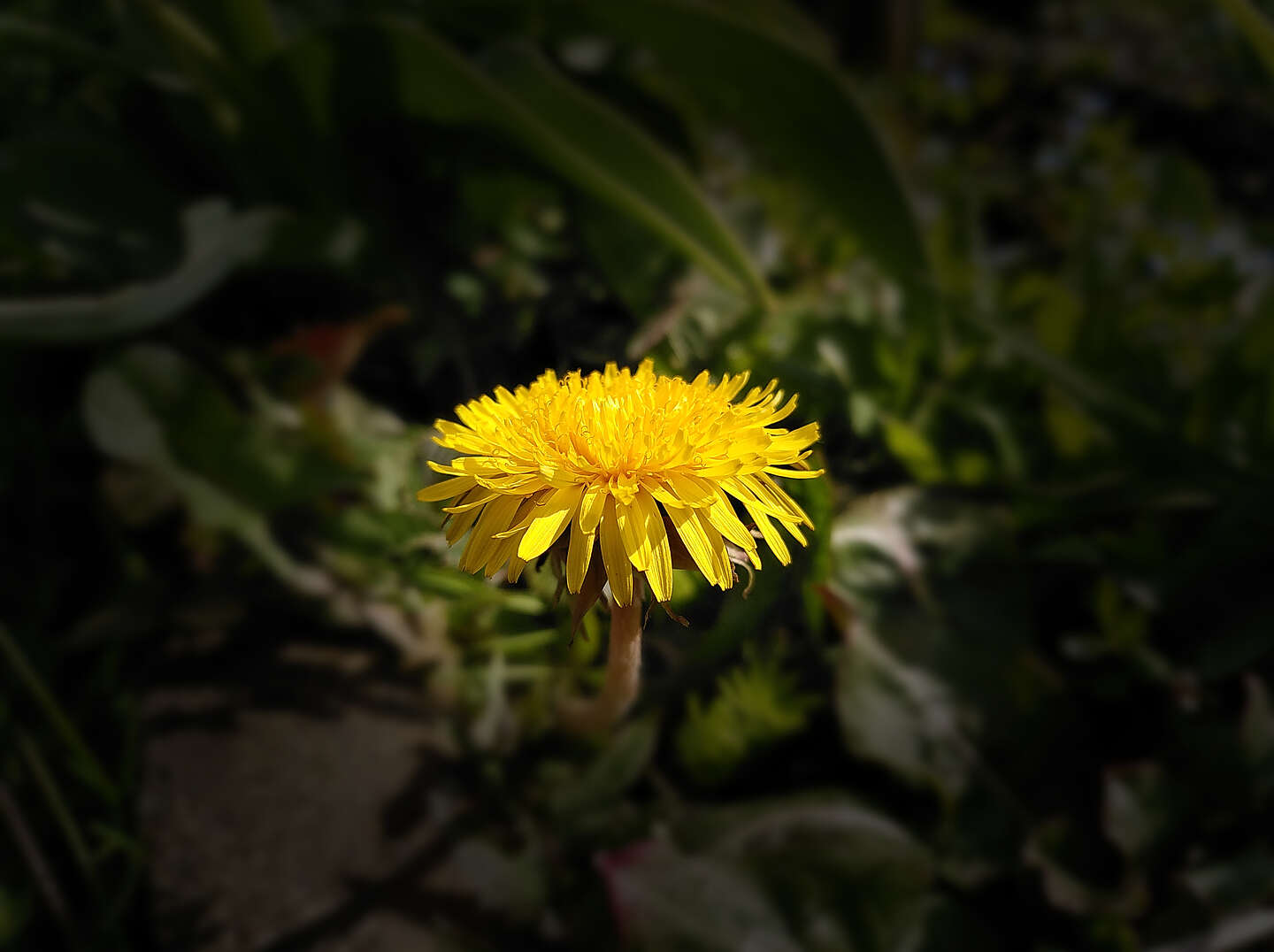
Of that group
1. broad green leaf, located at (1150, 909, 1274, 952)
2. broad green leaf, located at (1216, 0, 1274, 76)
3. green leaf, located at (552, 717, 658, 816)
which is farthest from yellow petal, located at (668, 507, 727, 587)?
broad green leaf, located at (1216, 0, 1274, 76)

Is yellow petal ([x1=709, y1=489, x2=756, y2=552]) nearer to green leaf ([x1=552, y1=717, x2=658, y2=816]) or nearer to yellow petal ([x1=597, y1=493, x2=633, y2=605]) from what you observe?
yellow petal ([x1=597, y1=493, x2=633, y2=605])

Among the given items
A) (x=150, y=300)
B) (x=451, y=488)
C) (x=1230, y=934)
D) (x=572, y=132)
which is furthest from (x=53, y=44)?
(x=1230, y=934)

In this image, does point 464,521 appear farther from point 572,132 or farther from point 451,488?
point 572,132

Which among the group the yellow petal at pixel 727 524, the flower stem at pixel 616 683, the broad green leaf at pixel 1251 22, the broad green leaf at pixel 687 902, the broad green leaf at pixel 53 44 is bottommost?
the broad green leaf at pixel 687 902

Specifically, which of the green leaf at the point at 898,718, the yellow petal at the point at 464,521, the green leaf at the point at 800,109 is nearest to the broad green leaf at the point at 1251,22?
the green leaf at the point at 800,109

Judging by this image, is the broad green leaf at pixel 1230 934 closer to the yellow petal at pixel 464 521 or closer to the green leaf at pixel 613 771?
the green leaf at pixel 613 771

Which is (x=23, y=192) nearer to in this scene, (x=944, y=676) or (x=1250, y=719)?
(x=944, y=676)

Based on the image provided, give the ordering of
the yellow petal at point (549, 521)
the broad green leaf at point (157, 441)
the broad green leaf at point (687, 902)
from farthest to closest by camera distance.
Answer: the broad green leaf at point (157, 441)
the broad green leaf at point (687, 902)
the yellow petal at point (549, 521)
